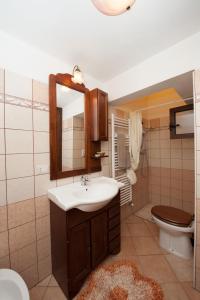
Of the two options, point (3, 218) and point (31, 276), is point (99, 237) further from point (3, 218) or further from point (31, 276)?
point (3, 218)

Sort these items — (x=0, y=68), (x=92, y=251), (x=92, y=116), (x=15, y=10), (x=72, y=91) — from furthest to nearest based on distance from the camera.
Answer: (x=92, y=116) → (x=72, y=91) → (x=92, y=251) → (x=0, y=68) → (x=15, y=10)

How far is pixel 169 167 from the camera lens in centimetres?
275

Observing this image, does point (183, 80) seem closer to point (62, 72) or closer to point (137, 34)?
point (137, 34)

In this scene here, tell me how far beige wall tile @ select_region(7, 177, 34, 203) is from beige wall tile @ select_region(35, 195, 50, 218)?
0.29ft

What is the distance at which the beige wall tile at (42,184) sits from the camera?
1.29 m

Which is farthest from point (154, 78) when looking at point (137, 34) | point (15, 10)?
point (15, 10)

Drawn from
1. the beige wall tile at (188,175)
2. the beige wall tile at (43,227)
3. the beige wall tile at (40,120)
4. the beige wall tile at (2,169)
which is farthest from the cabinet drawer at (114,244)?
the beige wall tile at (188,175)

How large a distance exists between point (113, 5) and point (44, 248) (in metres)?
1.88

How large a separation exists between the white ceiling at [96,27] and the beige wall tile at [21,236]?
1653 mm

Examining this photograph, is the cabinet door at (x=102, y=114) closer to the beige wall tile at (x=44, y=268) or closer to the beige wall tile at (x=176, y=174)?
the beige wall tile at (x=44, y=268)

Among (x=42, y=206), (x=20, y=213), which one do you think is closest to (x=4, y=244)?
(x=20, y=213)

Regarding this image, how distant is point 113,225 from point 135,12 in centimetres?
193

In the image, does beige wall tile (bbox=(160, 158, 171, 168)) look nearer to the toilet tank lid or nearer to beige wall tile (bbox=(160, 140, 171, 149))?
beige wall tile (bbox=(160, 140, 171, 149))

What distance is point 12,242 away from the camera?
116cm
